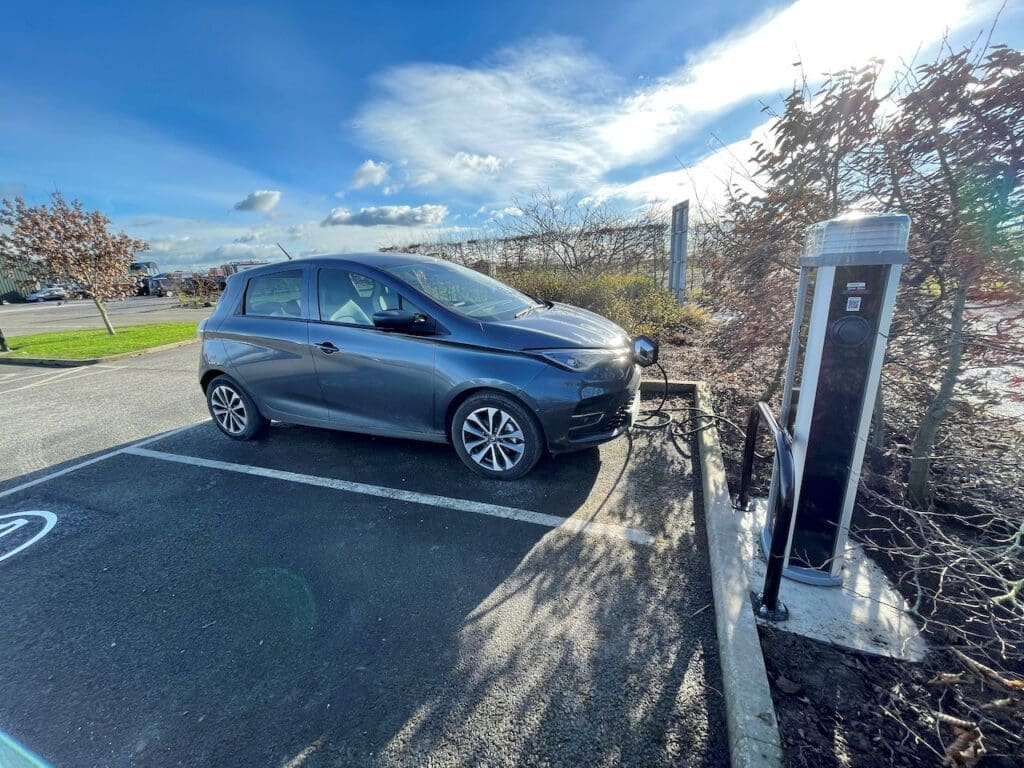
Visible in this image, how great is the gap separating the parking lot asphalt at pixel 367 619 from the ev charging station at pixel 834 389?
1.92 ft

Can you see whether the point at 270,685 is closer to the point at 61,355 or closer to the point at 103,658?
the point at 103,658

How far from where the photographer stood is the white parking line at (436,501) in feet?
9.66

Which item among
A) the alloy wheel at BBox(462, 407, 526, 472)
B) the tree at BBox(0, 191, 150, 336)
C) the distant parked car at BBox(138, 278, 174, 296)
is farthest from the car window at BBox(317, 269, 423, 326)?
the distant parked car at BBox(138, 278, 174, 296)

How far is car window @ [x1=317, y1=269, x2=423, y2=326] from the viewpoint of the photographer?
145 inches

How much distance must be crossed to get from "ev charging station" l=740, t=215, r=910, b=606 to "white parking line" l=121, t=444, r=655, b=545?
91cm

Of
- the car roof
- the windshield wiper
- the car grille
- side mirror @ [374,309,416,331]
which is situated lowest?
the car grille

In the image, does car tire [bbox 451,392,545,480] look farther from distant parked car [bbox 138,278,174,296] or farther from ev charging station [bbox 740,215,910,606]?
distant parked car [bbox 138,278,174,296]

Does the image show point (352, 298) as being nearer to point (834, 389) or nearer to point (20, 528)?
point (20, 528)

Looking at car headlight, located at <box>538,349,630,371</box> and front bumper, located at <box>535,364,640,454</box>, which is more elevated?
car headlight, located at <box>538,349,630,371</box>

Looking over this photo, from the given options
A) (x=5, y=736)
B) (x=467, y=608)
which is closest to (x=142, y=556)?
(x=5, y=736)

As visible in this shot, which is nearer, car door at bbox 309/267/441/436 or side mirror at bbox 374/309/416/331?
side mirror at bbox 374/309/416/331

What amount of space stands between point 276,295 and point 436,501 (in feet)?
8.18

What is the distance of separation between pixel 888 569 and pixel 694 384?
2935 millimetres

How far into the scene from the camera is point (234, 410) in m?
4.61
